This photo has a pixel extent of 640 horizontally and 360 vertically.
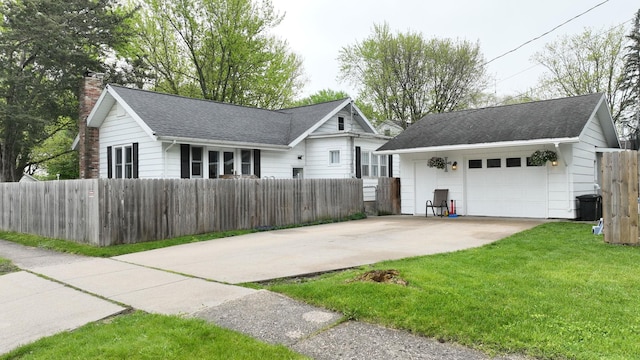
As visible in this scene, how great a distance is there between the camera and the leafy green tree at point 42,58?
18.3 metres

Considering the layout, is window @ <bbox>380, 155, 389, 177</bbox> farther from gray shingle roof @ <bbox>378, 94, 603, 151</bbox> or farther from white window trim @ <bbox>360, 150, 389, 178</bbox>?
gray shingle roof @ <bbox>378, 94, 603, 151</bbox>

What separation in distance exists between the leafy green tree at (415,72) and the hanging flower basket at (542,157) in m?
18.6

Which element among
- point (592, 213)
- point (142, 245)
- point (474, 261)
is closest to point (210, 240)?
point (142, 245)

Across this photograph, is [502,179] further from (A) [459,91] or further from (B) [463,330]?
(A) [459,91]

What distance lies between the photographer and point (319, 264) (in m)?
6.91

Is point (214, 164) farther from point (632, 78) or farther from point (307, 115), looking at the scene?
point (632, 78)

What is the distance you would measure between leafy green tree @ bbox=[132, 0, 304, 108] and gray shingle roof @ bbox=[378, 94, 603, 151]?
17.3 metres

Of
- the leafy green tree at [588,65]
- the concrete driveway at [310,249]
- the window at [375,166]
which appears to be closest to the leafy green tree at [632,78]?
the leafy green tree at [588,65]

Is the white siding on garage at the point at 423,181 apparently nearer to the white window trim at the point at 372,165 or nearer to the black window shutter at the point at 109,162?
the white window trim at the point at 372,165

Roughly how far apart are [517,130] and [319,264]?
370 inches

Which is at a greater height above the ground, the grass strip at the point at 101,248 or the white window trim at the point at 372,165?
the white window trim at the point at 372,165

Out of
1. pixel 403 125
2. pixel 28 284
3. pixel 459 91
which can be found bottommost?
pixel 28 284

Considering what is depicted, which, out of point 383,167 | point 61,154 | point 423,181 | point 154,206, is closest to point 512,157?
point 423,181

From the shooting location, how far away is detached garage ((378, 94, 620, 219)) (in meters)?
12.6
